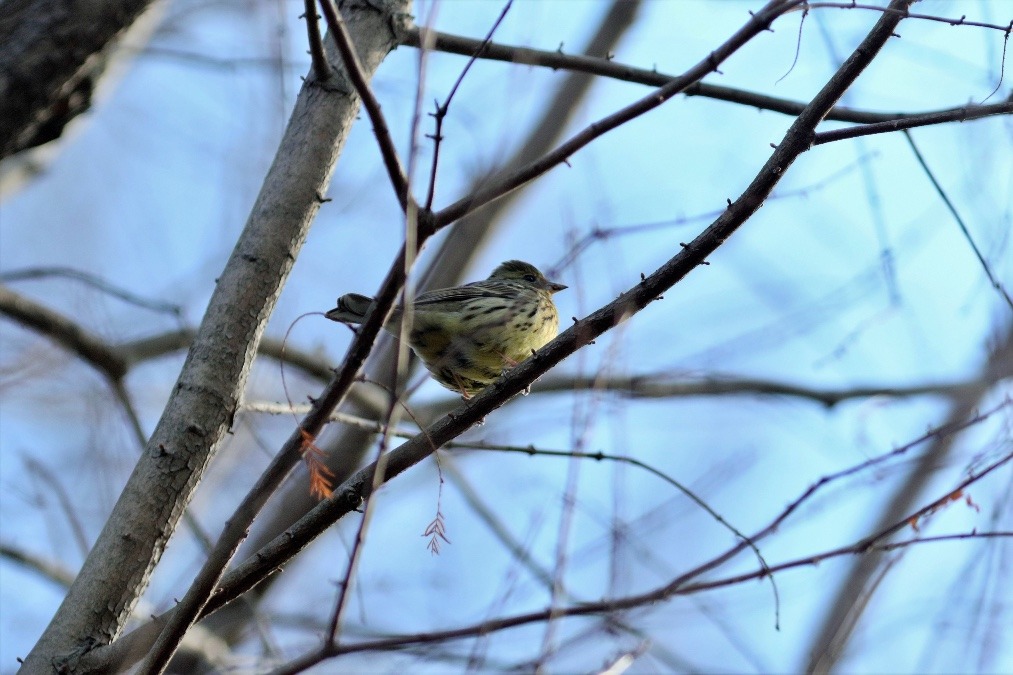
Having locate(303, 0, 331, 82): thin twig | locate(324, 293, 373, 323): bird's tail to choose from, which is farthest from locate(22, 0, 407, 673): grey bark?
locate(324, 293, 373, 323): bird's tail

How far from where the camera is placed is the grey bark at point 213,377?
302cm

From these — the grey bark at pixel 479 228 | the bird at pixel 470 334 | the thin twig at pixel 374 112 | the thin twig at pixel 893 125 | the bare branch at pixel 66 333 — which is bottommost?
the thin twig at pixel 374 112

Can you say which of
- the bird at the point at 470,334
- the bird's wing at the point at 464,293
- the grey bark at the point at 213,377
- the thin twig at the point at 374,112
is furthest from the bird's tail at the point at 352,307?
the thin twig at the point at 374,112

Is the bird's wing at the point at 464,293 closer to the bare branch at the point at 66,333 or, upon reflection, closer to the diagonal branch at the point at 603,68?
the diagonal branch at the point at 603,68

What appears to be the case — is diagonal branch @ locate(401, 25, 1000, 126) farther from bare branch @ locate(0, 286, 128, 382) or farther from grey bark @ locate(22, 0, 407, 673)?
bare branch @ locate(0, 286, 128, 382)

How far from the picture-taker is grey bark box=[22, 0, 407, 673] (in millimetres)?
3020

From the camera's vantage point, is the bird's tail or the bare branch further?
the bare branch

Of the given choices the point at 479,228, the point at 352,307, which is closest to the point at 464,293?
the point at 352,307

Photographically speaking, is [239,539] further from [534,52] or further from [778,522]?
[534,52]

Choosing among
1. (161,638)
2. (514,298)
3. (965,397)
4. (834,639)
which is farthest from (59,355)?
(965,397)

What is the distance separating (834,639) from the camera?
350 centimetres

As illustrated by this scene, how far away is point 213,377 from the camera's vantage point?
3.26m

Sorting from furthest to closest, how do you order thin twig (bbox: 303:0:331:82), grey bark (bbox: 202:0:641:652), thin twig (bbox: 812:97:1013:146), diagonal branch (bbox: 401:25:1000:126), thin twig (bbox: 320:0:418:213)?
grey bark (bbox: 202:0:641:652), diagonal branch (bbox: 401:25:1000:126), thin twig (bbox: 303:0:331:82), thin twig (bbox: 812:97:1013:146), thin twig (bbox: 320:0:418:213)

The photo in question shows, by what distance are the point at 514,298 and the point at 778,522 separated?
2795mm
